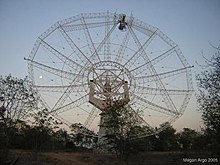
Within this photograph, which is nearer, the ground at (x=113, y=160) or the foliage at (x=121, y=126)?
the foliage at (x=121, y=126)

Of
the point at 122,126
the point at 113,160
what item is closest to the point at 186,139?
the point at 113,160

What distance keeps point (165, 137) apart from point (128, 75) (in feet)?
70.0

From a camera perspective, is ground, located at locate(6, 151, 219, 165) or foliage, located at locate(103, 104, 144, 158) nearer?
foliage, located at locate(103, 104, 144, 158)

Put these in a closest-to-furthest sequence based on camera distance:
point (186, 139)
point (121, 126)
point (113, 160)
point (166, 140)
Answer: point (121, 126) < point (113, 160) < point (186, 139) < point (166, 140)

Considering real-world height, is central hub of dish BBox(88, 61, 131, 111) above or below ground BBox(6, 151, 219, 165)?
above

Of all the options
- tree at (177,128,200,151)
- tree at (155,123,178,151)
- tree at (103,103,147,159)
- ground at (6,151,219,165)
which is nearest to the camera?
tree at (103,103,147,159)

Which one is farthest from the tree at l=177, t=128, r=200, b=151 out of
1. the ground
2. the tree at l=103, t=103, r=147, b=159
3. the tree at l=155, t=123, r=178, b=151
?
the tree at l=103, t=103, r=147, b=159

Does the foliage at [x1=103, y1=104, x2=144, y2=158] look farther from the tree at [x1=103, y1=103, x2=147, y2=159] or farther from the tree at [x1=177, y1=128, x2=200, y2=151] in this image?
the tree at [x1=177, y1=128, x2=200, y2=151]

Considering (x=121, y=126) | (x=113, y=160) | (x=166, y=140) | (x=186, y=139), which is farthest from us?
(x=166, y=140)

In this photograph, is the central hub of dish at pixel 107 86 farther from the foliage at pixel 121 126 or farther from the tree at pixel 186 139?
the tree at pixel 186 139

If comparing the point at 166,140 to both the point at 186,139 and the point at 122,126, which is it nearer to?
the point at 186,139

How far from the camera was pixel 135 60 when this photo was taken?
87.8ft

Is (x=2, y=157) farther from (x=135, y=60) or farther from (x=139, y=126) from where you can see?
(x=135, y=60)

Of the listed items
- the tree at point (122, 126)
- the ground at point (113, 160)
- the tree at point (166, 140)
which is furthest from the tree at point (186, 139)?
the tree at point (122, 126)
